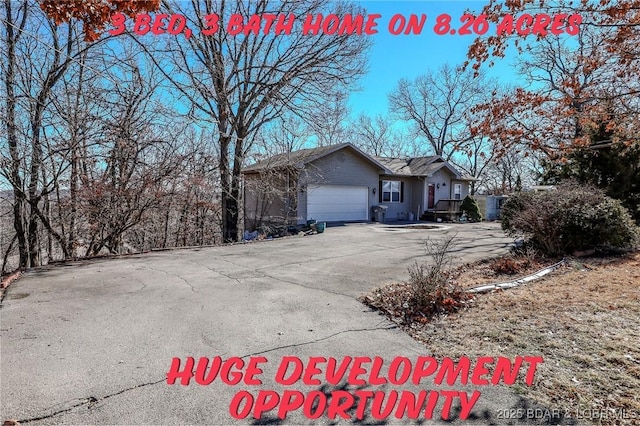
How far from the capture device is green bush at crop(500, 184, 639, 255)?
8.13 metres

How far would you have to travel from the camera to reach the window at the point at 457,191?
985 inches

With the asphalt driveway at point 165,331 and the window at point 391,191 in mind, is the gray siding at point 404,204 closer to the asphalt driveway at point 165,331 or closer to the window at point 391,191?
the window at point 391,191

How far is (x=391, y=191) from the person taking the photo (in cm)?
2173

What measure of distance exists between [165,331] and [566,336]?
172 inches

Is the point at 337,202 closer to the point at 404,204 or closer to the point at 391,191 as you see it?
the point at 391,191

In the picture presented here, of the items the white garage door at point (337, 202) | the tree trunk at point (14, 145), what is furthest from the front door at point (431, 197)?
the tree trunk at point (14, 145)

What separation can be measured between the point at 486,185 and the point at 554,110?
36959 millimetres

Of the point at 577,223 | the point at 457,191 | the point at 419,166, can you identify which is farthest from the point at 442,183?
the point at 577,223

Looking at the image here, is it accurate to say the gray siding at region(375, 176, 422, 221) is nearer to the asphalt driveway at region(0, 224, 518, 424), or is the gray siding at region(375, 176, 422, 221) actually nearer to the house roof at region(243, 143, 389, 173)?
the house roof at region(243, 143, 389, 173)

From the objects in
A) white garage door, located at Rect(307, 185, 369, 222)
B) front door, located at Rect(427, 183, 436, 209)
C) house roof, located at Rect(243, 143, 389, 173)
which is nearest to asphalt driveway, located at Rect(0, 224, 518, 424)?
house roof, located at Rect(243, 143, 389, 173)

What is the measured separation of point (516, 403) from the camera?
104 inches

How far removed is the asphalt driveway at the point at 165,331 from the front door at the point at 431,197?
53.1 ft
